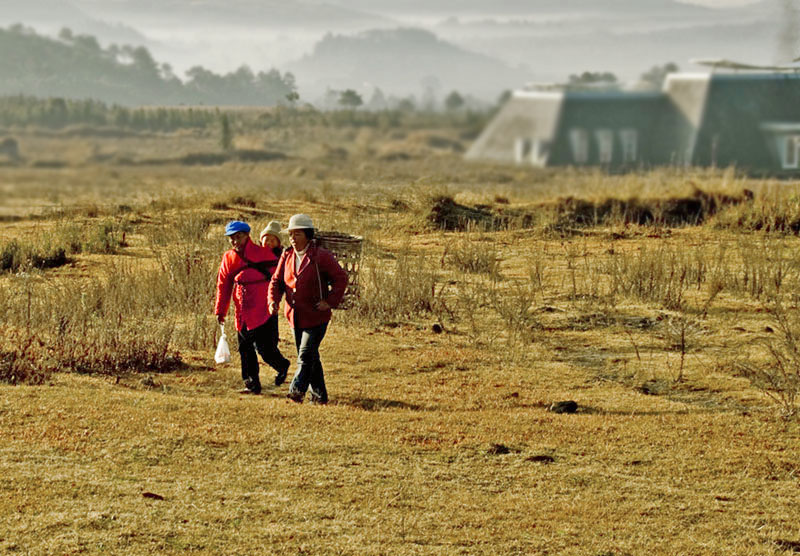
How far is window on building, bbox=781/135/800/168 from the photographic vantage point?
754 inches

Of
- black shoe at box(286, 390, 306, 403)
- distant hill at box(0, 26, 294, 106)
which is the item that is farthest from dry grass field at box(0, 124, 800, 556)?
distant hill at box(0, 26, 294, 106)

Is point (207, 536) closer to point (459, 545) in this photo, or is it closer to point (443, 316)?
point (459, 545)

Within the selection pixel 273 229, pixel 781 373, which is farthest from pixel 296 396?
pixel 781 373

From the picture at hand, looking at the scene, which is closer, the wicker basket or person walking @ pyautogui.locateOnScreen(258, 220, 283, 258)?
person walking @ pyautogui.locateOnScreen(258, 220, 283, 258)

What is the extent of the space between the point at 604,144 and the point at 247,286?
323 centimetres

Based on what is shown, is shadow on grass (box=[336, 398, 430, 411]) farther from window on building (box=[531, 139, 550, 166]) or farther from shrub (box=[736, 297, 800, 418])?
shrub (box=[736, 297, 800, 418])

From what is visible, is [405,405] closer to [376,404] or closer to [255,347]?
[376,404]

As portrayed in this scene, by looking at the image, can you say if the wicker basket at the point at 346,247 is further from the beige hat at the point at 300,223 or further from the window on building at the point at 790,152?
the window on building at the point at 790,152

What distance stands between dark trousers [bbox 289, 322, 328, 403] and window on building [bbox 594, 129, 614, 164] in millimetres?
2613

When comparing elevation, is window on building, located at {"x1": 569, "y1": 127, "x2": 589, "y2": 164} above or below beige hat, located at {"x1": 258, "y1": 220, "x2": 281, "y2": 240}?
above

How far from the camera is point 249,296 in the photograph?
9547mm

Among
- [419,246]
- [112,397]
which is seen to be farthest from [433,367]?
[419,246]

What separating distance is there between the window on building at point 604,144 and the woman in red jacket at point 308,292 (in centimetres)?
226

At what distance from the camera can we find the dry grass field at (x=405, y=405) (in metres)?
6.20
